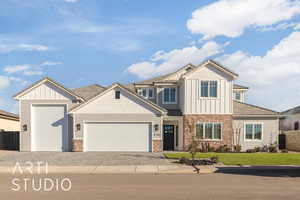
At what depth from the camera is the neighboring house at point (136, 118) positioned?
952 inches

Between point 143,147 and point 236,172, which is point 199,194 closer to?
point 236,172

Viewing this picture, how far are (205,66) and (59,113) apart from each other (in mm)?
12948

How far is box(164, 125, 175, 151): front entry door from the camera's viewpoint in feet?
87.2

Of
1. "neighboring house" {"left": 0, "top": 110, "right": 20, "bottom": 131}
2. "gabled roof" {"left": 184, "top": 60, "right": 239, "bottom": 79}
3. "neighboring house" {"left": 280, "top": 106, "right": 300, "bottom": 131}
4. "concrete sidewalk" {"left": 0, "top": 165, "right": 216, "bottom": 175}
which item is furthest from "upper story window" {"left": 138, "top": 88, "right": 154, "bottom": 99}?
"neighboring house" {"left": 280, "top": 106, "right": 300, "bottom": 131}

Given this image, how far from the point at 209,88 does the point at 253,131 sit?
5.59m

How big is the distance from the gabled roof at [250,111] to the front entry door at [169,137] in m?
5.76

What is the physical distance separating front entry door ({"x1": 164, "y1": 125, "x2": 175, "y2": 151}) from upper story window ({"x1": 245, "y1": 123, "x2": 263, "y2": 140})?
648cm

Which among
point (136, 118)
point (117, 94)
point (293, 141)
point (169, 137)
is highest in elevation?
point (117, 94)

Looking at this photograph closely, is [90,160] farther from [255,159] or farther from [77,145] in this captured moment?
[255,159]

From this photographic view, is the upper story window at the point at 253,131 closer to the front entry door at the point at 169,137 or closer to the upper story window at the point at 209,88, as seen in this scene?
the upper story window at the point at 209,88

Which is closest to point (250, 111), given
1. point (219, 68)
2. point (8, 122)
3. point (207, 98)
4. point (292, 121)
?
point (207, 98)

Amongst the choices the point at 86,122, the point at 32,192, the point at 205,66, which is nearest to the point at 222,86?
the point at 205,66

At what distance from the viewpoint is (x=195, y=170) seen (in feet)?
45.7

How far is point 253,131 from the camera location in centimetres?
2594
